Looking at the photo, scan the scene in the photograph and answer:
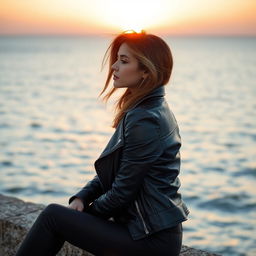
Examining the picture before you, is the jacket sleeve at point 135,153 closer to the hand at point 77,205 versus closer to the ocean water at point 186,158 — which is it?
the hand at point 77,205

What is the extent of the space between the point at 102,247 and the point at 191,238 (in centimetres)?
540

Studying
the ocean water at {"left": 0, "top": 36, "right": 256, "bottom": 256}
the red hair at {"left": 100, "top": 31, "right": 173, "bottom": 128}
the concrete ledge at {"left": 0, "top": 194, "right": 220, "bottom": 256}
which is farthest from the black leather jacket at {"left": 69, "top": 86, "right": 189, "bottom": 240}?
the ocean water at {"left": 0, "top": 36, "right": 256, "bottom": 256}

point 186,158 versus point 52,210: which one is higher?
point 52,210

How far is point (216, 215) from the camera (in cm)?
942

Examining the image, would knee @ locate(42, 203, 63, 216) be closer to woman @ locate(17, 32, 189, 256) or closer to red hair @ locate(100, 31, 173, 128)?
woman @ locate(17, 32, 189, 256)

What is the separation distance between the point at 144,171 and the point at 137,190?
12 cm

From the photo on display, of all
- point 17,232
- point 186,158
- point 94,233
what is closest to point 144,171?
point 94,233

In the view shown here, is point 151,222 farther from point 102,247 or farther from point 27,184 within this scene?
point 27,184

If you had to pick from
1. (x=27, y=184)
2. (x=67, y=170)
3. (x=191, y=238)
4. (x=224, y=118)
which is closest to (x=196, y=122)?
(x=224, y=118)

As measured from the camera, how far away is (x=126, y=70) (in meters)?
2.99

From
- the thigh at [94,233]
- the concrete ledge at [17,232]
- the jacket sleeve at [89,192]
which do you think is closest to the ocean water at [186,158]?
the concrete ledge at [17,232]

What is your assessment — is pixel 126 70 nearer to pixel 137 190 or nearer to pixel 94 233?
pixel 137 190

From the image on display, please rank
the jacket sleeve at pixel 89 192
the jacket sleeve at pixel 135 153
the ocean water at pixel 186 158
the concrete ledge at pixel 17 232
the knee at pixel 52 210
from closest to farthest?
1. the jacket sleeve at pixel 135 153
2. the knee at pixel 52 210
3. the jacket sleeve at pixel 89 192
4. the concrete ledge at pixel 17 232
5. the ocean water at pixel 186 158

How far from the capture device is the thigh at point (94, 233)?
2.73 metres
